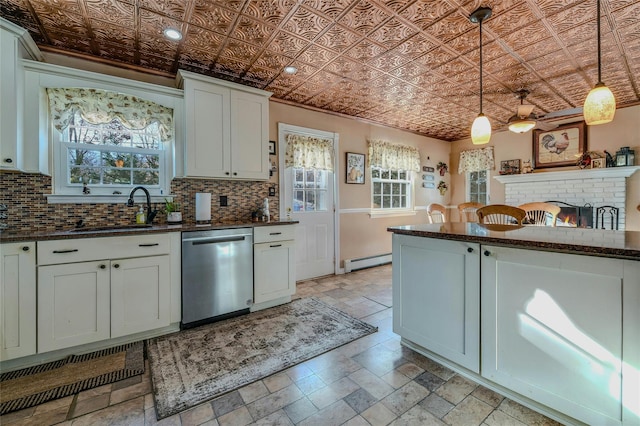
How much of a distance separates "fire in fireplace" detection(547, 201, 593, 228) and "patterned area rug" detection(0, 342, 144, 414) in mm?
5591

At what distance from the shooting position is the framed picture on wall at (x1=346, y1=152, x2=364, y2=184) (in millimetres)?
4449

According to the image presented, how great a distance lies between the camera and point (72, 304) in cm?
202

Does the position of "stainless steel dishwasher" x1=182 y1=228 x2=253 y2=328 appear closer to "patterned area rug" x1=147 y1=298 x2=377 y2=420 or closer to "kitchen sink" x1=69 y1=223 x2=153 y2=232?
"patterned area rug" x1=147 y1=298 x2=377 y2=420

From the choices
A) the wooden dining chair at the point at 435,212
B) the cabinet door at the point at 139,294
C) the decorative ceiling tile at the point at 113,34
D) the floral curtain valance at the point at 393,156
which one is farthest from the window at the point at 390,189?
the decorative ceiling tile at the point at 113,34

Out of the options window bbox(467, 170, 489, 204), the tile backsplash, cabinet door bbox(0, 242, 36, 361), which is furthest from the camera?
window bbox(467, 170, 489, 204)

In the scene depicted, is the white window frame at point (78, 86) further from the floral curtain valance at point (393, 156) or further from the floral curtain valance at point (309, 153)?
the floral curtain valance at point (393, 156)

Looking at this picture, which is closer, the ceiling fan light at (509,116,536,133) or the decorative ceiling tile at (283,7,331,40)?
the decorative ceiling tile at (283,7,331,40)

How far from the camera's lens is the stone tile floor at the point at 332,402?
1.46 meters

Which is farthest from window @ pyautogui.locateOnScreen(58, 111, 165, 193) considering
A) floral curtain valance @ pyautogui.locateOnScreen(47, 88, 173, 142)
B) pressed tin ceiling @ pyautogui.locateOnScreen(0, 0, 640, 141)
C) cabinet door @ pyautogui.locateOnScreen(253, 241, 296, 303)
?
cabinet door @ pyautogui.locateOnScreen(253, 241, 296, 303)

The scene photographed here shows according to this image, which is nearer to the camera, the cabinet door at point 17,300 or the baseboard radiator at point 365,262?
the cabinet door at point 17,300

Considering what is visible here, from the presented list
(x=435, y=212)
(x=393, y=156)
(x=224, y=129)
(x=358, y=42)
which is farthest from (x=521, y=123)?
(x=224, y=129)

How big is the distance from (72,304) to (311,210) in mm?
2770

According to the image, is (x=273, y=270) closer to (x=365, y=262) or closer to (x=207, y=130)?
(x=207, y=130)

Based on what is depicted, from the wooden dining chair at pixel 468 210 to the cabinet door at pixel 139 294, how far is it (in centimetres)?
350
